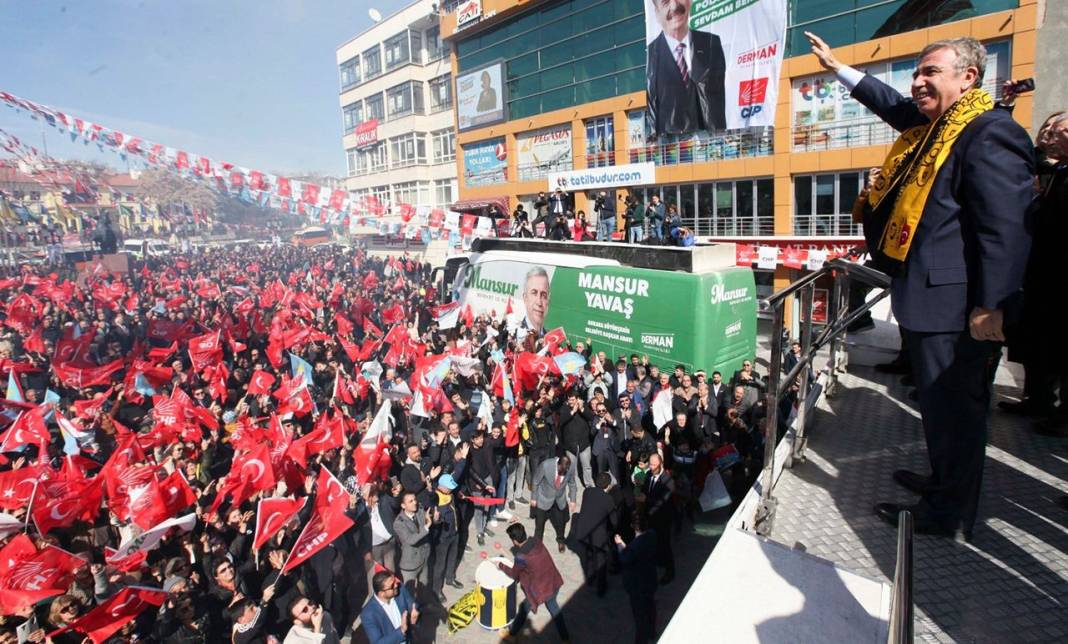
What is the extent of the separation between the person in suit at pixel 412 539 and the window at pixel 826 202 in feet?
61.1

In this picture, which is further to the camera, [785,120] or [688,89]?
[688,89]

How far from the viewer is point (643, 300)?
11688mm

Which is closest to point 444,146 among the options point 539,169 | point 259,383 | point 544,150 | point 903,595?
point 539,169

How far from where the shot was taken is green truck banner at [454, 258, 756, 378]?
1087 centimetres

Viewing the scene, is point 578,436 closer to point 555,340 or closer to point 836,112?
point 555,340

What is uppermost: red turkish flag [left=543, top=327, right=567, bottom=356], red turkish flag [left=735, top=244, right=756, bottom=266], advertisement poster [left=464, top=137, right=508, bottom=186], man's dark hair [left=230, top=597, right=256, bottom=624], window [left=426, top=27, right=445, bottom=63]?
window [left=426, top=27, right=445, bottom=63]

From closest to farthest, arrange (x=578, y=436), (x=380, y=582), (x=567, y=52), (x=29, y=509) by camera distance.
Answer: (x=380, y=582) < (x=29, y=509) < (x=578, y=436) < (x=567, y=52)

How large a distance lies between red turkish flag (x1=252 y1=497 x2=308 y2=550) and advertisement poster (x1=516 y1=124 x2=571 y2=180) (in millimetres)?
25179

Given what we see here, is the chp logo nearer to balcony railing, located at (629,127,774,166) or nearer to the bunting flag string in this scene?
balcony railing, located at (629,127,774,166)

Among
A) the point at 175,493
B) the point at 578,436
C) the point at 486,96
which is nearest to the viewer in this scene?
the point at 175,493

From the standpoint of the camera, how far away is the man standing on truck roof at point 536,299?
14.3 m

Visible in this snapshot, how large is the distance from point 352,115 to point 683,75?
38015mm

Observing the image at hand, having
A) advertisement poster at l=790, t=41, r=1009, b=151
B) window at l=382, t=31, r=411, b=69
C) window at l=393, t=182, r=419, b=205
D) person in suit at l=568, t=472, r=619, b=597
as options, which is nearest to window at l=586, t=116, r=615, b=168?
advertisement poster at l=790, t=41, r=1009, b=151

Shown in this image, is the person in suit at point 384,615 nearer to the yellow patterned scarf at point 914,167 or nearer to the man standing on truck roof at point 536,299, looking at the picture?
the yellow patterned scarf at point 914,167
